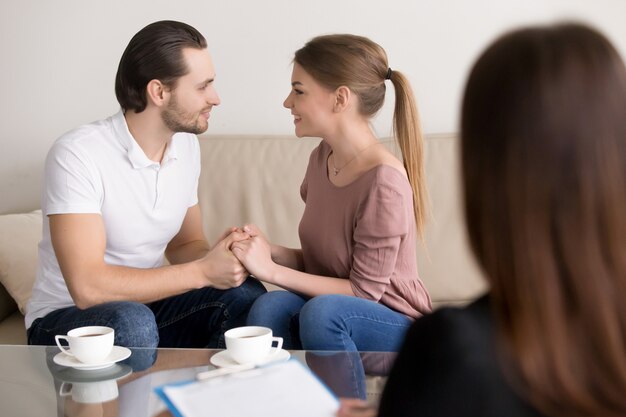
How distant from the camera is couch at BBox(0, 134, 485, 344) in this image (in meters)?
2.54

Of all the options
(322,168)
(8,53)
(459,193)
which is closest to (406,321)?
(322,168)

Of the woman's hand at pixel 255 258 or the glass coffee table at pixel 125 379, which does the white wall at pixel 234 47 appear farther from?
the glass coffee table at pixel 125 379

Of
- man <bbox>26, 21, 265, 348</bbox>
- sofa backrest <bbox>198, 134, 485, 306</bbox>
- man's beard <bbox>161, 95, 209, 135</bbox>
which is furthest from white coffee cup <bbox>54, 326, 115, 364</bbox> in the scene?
sofa backrest <bbox>198, 134, 485, 306</bbox>

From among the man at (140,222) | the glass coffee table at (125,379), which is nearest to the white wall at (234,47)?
the man at (140,222)

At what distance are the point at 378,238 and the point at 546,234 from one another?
47.5 inches

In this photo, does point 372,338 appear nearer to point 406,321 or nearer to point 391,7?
point 406,321

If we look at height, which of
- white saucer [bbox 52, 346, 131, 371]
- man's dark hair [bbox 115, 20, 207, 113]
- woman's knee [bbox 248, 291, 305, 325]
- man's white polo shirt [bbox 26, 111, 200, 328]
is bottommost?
woman's knee [bbox 248, 291, 305, 325]

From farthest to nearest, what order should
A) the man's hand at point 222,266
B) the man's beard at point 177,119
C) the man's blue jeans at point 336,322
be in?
the man's beard at point 177,119 < the man's hand at point 222,266 < the man's blue jeans at point 336,322

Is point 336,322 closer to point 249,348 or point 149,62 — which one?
point 249,348

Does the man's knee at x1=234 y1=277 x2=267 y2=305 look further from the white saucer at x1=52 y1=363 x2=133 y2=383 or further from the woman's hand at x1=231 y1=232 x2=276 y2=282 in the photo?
the white saucer at x1=52 y1=363 x2=133 y2=383

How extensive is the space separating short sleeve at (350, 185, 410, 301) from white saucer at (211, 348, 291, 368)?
15.4 inches

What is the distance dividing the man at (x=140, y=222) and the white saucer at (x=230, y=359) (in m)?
0.34

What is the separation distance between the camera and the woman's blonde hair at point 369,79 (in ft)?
6.63

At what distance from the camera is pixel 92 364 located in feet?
5.10
